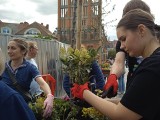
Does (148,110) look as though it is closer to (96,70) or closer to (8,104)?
(8,104)

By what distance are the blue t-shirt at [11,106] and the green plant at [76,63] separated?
703mm

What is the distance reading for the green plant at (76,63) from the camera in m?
2.56

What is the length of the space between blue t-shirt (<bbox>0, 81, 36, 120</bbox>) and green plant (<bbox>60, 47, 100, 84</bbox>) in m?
0.70

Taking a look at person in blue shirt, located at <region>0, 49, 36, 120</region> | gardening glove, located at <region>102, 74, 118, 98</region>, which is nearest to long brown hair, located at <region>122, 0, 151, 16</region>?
gardening glove, located at <region>102, 74, 118, 98</region>

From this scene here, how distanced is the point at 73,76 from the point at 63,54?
0.87 ft

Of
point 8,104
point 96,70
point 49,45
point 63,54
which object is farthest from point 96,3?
point 8,104

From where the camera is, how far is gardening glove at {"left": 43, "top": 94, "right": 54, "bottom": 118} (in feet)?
11.9

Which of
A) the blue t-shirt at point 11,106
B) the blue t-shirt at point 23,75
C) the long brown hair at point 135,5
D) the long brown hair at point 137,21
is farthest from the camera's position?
the blue t-shirt at point 23,75

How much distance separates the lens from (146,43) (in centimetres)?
189

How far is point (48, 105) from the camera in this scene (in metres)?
3.66

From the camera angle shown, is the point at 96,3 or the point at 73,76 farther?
the point at 96,3

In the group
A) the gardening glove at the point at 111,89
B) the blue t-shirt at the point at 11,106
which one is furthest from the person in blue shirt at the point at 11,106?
the gardening glove at the point at 111,89

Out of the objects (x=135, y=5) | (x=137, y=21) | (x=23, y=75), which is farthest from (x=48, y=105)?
(x=137, y=21)

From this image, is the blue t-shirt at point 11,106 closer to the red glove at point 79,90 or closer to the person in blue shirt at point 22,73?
the red glove at point 79,90
